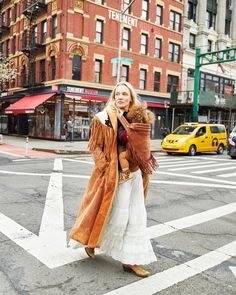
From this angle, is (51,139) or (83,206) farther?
(51,139)

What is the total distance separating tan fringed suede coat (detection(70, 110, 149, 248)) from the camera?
3.46 metres

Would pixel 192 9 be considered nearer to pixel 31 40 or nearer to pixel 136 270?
pixel 31 40

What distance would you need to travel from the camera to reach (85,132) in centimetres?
2744

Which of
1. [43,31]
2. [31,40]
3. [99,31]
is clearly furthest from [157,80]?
[31,40]

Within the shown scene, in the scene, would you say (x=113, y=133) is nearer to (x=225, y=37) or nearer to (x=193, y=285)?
(x=193, y=285)

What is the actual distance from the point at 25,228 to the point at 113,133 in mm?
2357

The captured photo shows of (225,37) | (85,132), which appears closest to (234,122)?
(225,37)

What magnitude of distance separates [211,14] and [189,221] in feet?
120

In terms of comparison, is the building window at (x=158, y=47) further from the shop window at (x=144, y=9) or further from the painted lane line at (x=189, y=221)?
the painted lane line at (x=189, y=221)

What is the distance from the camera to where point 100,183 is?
3551 mm

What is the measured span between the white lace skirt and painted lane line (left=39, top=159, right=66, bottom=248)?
0.99 m

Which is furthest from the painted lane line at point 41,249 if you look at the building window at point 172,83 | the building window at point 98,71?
the building window at point 172,83

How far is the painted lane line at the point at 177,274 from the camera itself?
321cm

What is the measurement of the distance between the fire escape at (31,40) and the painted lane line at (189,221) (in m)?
24.9
